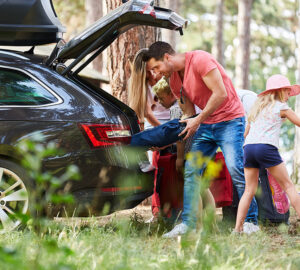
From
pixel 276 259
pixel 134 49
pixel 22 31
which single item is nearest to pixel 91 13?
pixel 134 49

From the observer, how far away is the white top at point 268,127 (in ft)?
17.7

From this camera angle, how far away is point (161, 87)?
237 inches

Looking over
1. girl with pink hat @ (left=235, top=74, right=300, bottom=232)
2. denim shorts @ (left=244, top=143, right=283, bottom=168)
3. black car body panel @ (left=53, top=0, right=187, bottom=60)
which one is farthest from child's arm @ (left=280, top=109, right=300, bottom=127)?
black car body panel @ (left=53, top=0, right=187, bottom=60)

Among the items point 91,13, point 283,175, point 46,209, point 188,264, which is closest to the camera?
point 188,264

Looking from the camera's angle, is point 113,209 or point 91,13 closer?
point 113,209

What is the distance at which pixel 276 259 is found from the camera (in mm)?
3930

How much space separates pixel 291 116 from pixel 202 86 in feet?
2.74

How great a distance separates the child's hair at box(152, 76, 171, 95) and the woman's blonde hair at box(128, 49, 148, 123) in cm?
18

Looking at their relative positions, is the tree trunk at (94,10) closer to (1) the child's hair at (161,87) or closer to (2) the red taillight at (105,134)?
(1) the child's hair at (161,87)

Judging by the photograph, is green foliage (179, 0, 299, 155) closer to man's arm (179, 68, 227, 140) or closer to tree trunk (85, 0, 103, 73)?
tree trunk (85, 0, 103, 73)

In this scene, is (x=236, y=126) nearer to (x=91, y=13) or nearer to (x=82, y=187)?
(x=82, y=187)

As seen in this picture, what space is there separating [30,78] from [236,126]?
1.91 m

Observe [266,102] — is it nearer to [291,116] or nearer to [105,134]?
[291,116]

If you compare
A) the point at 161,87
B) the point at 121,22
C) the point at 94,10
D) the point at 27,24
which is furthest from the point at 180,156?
the point at 94,10
